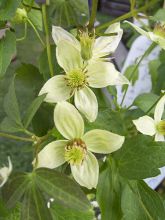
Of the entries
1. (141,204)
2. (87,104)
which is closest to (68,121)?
(87,104)

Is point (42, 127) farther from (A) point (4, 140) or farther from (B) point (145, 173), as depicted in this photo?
(A) point (4, 140)

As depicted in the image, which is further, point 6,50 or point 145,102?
point 145,102

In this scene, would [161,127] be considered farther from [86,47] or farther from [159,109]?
[86,47]

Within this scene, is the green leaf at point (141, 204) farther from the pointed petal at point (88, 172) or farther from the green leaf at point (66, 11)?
the green leaf at point (66, 11)

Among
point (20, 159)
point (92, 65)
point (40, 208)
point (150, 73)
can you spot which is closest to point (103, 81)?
point (92, 65)

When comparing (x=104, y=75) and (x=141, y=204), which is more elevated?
(x=104, y=75)
